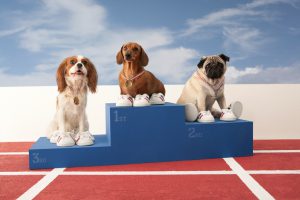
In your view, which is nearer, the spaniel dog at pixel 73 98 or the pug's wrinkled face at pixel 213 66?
the spaniel dog at pixel 73 98

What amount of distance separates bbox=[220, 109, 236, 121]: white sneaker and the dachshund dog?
58 centimetres

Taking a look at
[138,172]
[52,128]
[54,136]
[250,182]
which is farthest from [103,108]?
[250,182]

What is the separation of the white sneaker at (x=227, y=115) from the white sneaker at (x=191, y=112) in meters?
0.26

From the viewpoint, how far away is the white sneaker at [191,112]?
10.5 feet

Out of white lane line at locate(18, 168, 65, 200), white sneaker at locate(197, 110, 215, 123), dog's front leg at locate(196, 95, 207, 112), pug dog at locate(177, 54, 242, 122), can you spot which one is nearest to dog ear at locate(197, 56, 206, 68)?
pug dog at locate(177, 54, 242, 122)

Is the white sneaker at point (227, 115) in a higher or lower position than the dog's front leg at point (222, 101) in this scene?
lower

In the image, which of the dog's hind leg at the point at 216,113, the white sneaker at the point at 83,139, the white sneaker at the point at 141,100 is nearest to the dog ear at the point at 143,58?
the white sneaker at the point at 141,100

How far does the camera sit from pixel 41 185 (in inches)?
94.0

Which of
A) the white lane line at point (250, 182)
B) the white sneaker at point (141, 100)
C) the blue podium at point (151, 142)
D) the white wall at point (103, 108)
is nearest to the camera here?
the white lane line at point (250, 182)

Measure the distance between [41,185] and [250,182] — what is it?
134cm

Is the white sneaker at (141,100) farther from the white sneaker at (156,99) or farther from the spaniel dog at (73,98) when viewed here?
the spaniel dog at (73,98)

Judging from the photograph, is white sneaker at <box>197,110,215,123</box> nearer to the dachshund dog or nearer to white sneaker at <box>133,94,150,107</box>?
the dachshund dog

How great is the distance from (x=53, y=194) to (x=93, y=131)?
6.98 feet

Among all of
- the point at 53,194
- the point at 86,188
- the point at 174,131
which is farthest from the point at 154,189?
the point at 174,131
